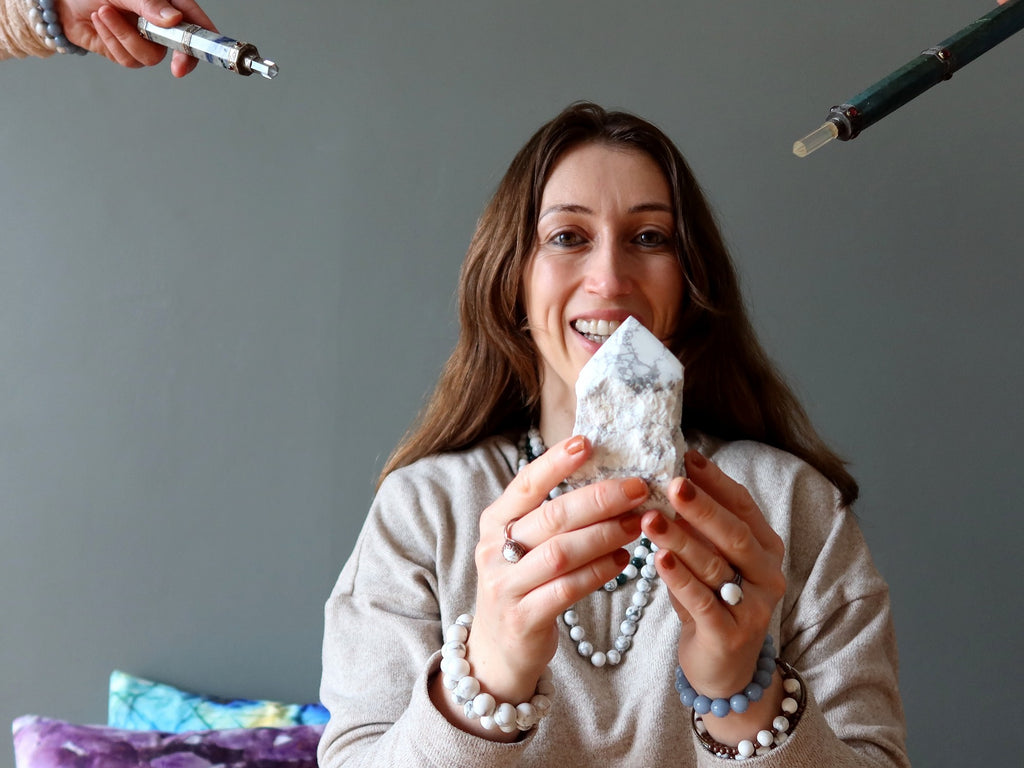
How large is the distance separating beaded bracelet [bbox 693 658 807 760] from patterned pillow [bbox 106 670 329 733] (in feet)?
2.94

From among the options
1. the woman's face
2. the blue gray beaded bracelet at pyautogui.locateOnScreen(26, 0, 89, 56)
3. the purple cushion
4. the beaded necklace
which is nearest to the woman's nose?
the woman's face

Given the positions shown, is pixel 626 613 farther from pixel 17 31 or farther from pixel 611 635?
pixel 17 31

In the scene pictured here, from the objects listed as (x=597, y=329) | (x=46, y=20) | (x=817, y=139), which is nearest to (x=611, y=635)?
(x=597, y=329)

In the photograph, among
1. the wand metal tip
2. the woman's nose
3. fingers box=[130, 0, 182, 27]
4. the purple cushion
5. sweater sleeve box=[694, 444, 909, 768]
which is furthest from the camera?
the purple cushion

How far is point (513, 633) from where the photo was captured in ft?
2.98

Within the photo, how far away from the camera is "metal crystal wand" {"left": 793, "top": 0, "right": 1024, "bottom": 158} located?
80 centimetres

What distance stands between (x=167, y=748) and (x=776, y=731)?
96cm

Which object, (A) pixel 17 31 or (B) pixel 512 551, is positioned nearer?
(B) pixel 512 551

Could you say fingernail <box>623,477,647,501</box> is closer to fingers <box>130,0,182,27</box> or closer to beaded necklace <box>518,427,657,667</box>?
beaded necklace <box>518,427,657,667</box>

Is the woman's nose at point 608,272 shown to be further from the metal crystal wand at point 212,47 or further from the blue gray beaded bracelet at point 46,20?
the blue gray beaded bracelet at point 46,20

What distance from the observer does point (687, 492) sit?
827 mm

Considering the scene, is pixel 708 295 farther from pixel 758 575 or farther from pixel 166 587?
pixel 166 587

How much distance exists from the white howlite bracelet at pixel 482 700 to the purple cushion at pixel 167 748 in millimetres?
679

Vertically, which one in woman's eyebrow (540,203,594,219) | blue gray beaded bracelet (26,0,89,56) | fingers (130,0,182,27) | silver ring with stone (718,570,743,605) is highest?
blue gray beaded bracelet (26,0,89,56)
